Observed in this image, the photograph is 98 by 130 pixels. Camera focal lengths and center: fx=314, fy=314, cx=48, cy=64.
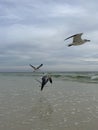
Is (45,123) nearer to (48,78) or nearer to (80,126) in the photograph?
(80,126)

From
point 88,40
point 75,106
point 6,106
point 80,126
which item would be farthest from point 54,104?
point 80,126

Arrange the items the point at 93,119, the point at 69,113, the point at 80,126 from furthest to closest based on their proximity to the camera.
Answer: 1. the point at 69,113
2. the point at 93,119
3. the point at 80,126

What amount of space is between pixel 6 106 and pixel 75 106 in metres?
2.67

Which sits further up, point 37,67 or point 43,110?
point 37,67

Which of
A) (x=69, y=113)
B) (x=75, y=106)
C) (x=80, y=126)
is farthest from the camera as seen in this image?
(x=75, y=106)

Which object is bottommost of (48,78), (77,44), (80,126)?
(80,126)

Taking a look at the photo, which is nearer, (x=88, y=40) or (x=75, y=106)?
(x=88, y=40)

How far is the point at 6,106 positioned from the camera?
12.1m

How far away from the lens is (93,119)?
971 cm

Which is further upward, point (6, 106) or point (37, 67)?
point (37, 67)

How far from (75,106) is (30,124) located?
3511 millimetres

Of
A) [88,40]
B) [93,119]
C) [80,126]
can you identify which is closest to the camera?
[80,126]

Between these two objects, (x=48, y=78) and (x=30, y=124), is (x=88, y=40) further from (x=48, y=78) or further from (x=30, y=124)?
(x=30, y=124)

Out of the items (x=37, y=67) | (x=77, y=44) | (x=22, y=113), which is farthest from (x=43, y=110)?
(x=77, y=44)
